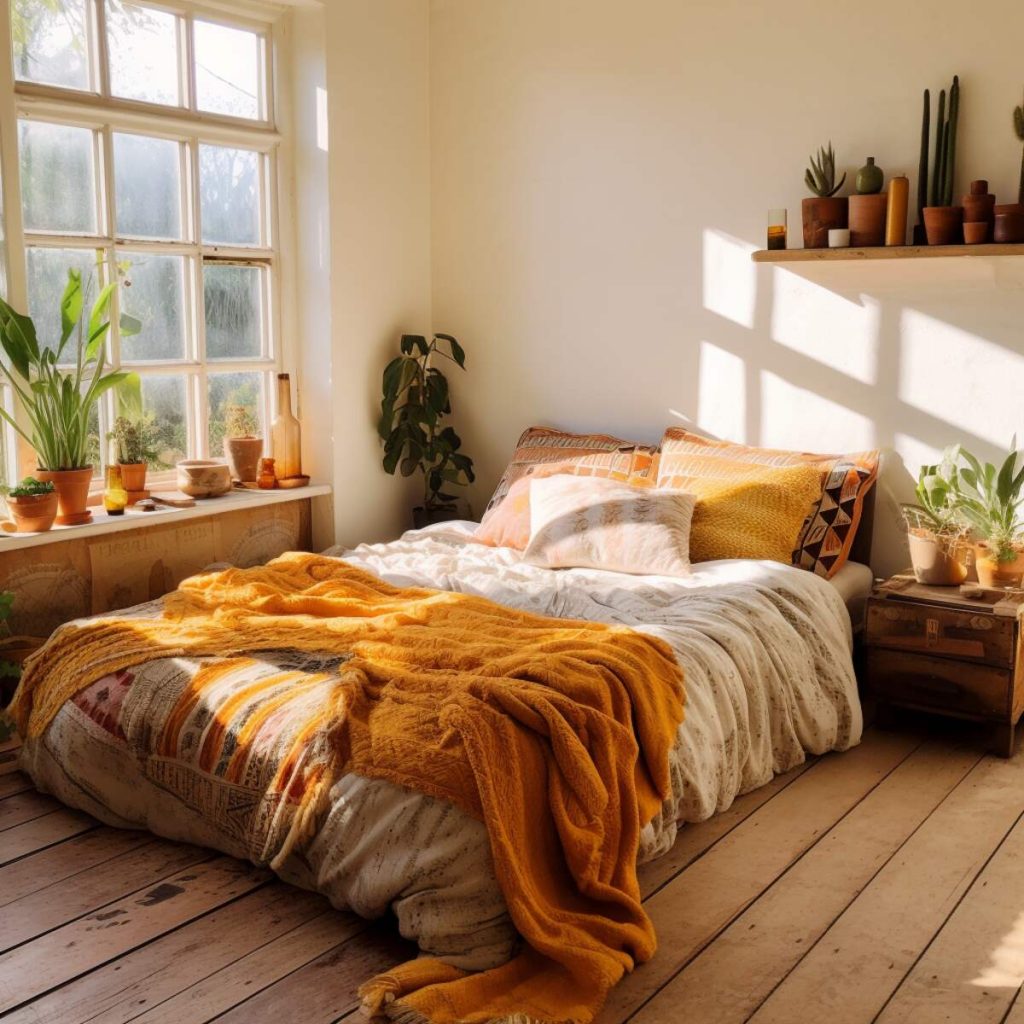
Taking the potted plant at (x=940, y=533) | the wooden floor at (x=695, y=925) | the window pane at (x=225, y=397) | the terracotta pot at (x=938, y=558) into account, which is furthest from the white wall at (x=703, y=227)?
the wooden floor at (x=695, y=925)

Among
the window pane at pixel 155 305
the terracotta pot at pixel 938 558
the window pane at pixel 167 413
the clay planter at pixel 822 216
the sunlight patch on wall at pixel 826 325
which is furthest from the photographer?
the window pane at pixel 167 413

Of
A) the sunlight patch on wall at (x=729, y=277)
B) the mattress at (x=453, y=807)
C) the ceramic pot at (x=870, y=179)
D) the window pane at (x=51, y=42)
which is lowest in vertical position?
the mattress at (x=453, y=807)

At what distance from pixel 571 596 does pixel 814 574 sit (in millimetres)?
887

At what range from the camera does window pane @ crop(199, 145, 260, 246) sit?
4473 mm

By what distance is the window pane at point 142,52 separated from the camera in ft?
13.4

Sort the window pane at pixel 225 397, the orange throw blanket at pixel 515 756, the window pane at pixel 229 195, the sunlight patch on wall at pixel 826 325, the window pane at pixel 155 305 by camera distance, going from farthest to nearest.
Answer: the window pane at pixel 225 397
the window pane at pixel 229 195
the window pane at pixel 155 305
the sunlight patch on wall at pixel 826 325
the orange throw blanket at pixel 515 756

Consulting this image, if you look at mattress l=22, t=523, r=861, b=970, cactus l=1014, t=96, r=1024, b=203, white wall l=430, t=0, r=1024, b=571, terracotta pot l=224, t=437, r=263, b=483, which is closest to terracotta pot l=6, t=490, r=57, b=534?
mattress l=22, t=523, r=861, b=970

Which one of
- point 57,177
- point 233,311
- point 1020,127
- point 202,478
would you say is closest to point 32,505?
point 202,478

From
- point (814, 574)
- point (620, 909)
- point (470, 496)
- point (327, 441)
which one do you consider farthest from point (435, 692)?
point (470, 496)

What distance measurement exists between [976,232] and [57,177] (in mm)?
3022

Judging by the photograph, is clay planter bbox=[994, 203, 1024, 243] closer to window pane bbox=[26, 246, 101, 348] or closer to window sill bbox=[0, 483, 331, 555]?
window sill bbox=[0, 483, 331, 555]

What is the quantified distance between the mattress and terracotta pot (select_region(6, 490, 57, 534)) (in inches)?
18.6

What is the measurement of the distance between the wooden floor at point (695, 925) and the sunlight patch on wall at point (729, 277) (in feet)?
6.14

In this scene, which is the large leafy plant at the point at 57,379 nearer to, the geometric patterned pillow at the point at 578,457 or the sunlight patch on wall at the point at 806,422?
the geometric patterned pillow at the point at 578,457
